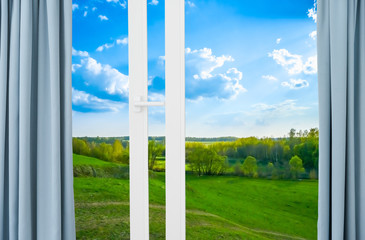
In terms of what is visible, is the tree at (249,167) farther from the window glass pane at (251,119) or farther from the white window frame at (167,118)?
the white window frame at (167,118)

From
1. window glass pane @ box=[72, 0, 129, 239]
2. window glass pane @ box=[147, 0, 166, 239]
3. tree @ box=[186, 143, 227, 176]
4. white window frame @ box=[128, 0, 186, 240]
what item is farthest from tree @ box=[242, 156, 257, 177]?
window glass pane @ box=[72, 0, 129, 239]

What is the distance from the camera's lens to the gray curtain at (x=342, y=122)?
1016 mm

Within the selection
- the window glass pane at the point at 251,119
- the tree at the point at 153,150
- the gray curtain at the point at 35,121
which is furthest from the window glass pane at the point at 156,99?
the gray curtain at the point at 35,121

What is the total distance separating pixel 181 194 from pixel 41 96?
81 cm

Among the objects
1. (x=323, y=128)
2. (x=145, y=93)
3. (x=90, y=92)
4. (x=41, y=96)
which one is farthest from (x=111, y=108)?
(x=323, y=128)

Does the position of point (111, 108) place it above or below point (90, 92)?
below

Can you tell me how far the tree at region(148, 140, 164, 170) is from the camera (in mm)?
1373

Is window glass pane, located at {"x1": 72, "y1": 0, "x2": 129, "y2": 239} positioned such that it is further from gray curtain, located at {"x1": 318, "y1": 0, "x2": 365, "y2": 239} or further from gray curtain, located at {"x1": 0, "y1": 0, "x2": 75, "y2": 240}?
gray curtain, located at {"x1": 318, "y1": 0, "x2": 365, "y2": 239}

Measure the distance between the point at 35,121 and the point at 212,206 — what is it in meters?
0.97

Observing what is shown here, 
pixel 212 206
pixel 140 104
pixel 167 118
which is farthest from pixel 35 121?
pixel 212 206

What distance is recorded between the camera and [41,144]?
121 centimetres

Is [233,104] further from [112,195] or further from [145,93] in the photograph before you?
[112,195]

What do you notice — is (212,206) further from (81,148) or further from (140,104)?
(81,148)

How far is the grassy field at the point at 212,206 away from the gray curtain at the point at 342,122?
0.86 ft
